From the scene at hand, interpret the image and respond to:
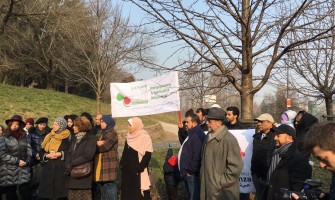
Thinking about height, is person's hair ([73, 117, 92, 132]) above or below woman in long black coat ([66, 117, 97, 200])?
above

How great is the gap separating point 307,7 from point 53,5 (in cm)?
1854

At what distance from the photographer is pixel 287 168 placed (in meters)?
4.57

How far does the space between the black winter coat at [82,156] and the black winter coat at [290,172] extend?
108 inches

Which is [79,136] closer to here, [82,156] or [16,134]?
[82,156]

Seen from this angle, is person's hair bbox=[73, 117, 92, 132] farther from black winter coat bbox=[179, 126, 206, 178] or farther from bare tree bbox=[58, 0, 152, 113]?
bare tree bbox=[58, 0, 152, 113]

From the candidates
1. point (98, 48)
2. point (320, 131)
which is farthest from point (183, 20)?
point (98, 48)

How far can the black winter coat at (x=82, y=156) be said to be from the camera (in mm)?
5965

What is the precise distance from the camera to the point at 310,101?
1419 cm

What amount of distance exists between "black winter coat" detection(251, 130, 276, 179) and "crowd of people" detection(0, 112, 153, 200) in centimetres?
173

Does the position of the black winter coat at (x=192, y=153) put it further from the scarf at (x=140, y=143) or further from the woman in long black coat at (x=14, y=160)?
the woman in long black coat at (x=14, y=160)

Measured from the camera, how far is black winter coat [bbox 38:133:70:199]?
653cm

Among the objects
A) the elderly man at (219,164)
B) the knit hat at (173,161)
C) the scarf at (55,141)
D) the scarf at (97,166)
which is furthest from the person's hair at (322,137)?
the scarf at (55,141)

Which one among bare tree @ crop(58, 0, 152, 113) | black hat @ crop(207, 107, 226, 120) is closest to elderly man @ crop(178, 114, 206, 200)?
black hat @ crop(207, 107, 226, 120)

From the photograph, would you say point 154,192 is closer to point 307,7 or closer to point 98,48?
point 307,7
